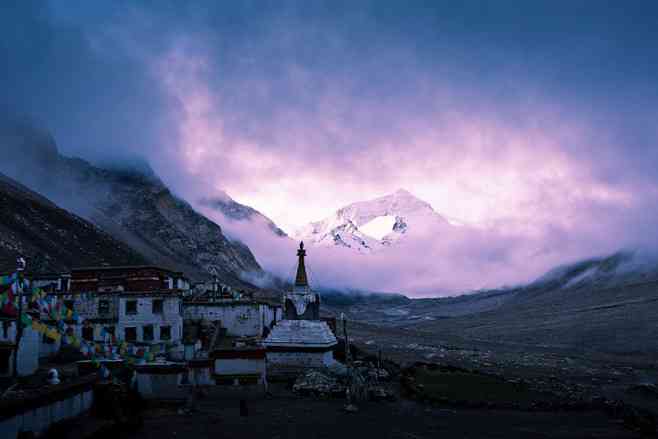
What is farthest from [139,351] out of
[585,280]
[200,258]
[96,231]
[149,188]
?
[585,280]

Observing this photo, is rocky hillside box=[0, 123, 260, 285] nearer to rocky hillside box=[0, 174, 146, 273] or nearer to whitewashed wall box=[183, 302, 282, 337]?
rocky hillside box=[0, 174, 146, 273]

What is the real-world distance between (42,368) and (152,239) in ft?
286

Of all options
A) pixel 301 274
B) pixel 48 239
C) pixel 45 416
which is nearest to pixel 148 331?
pixel 301 274

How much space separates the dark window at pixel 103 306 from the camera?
37.3m

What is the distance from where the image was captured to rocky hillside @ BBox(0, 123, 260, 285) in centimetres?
10744

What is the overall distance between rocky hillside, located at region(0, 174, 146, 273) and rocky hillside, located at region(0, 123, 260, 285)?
17311mm

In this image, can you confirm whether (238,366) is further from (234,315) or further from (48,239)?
(48,239)

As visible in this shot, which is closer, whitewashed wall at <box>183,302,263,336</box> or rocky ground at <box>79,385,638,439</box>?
rocky ground at <box>79,385,638,439</box>

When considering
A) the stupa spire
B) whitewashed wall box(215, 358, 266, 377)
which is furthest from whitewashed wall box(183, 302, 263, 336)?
whitewashed wall box(215, 358, 266, 377)

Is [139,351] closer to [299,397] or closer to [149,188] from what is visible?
[299,397]

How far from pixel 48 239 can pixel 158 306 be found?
142 ft

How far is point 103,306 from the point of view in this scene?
37469 millimetres

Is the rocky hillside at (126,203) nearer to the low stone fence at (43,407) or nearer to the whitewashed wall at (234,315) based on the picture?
the whitewashed wall at (234,315)

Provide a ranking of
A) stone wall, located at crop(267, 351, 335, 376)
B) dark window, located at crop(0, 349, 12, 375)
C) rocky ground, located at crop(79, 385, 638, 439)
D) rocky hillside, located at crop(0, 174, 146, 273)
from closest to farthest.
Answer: rocky ground, located at crop(79, 385, 638, 439), dark window, located at crop(0, 349, 12, 375), stone wall, located at crop(267, 351, 335, 376), rocky hillside, located at crop(0, 174, 146, 273)
